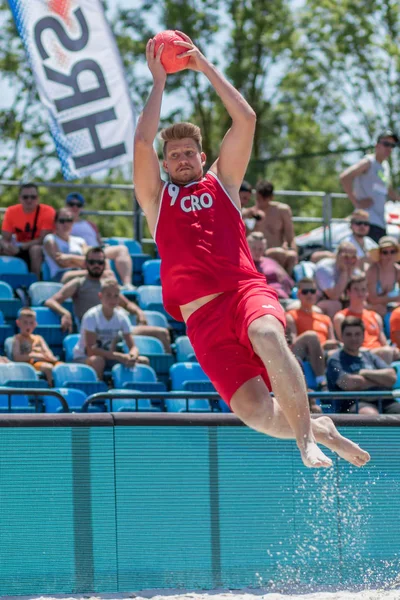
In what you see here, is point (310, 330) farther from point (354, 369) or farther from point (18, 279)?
point (18, 279)

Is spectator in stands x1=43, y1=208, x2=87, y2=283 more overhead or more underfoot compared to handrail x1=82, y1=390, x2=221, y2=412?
more overhead

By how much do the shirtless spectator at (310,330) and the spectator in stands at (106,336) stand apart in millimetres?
1408

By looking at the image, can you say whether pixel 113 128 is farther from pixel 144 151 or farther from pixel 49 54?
pixel 144 151

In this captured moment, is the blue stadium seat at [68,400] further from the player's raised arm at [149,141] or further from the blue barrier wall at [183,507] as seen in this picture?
the player's raised arm at [149,141]

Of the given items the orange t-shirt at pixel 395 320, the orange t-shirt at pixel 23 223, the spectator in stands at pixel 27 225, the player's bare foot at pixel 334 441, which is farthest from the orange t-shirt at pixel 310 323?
the player's bare foot at pixel 334 441

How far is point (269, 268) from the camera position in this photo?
36.8ft

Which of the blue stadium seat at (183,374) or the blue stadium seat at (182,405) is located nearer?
the blue stadium seat at (182,405)

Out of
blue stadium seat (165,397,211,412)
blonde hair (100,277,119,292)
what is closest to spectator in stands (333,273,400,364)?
blue stadium seat (165,397,211,412)

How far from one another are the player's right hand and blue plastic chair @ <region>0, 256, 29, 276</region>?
549 cm

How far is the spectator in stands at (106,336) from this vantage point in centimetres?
948

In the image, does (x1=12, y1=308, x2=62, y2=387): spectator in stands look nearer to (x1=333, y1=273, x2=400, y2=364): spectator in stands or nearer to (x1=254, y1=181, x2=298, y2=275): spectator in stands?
(x1=333, y1=273, x2=400, y2=364): spectator in stands

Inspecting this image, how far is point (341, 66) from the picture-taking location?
30734 mm

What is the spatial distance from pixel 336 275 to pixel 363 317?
0.90m

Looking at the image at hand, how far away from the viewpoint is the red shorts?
5625 millimetres
